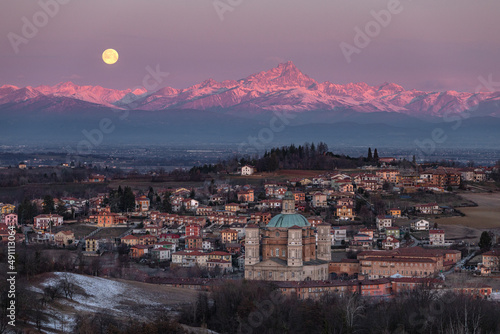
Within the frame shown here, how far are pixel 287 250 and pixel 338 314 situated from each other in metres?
10.5

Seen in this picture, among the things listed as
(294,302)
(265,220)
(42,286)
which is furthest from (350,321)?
(265,220)

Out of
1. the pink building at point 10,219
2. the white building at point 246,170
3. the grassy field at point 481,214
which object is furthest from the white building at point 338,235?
the white building at point 246,170

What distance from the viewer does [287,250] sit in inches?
1609

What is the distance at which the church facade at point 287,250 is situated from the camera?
1576 inches

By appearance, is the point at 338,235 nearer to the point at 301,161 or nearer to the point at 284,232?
the point at 284,232

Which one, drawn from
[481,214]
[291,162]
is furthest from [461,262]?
[291,162]

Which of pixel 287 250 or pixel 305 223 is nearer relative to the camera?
pixel 287 250

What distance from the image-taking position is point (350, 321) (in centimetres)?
2988

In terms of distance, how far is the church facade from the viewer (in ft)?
131

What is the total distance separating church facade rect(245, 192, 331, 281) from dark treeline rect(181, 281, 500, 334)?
6083 millimetres

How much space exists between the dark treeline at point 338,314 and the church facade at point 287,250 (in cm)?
608

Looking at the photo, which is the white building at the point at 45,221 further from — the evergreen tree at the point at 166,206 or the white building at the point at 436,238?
the white building at the point at 436,238

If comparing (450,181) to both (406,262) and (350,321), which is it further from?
(350,321)

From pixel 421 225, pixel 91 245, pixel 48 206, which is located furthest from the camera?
pixel 48 206
